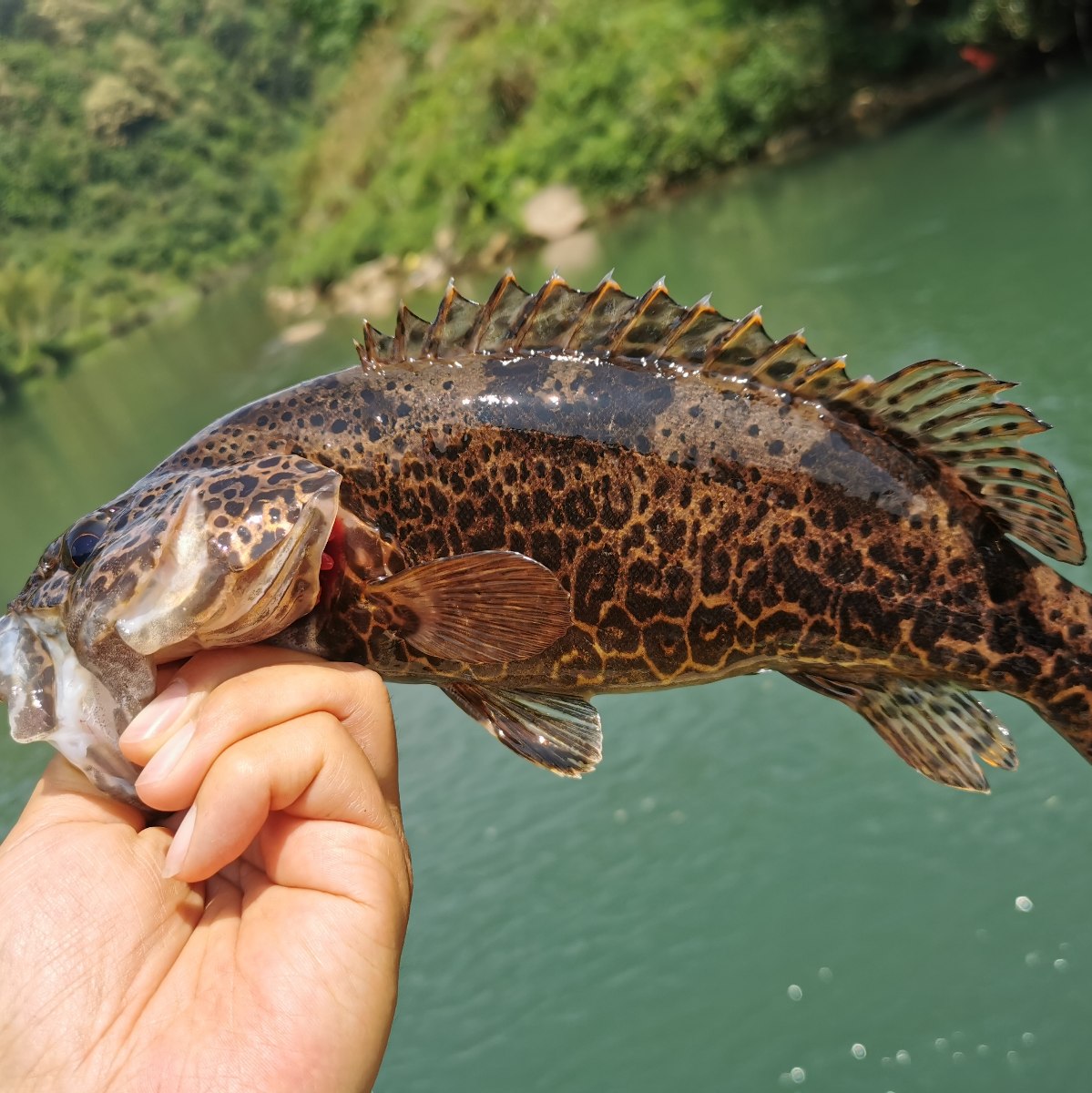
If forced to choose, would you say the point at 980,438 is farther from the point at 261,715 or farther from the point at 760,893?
the point at 760,893

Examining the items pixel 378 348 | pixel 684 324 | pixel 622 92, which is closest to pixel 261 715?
pixel 378 348

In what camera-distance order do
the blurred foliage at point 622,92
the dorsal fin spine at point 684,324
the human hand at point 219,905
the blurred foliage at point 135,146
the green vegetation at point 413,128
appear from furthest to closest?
the blurred foliage at point 135,146
the green vegetation at point 413,128
the blurred foliage at point 622,92
the dorsal fin spine at point 684,324
the human hand at point 219,905

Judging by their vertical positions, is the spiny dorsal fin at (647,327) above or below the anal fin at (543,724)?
above

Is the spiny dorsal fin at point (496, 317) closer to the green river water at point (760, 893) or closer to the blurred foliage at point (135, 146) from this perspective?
the green river water at point (760, 893)

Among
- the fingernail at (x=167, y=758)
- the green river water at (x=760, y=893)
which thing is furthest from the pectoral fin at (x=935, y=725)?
the green river water at (x=760, y=893)

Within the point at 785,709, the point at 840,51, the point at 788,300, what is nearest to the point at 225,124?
the point at 840,51

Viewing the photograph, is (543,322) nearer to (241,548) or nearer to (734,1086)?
(241,548)
